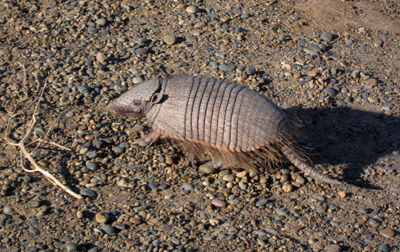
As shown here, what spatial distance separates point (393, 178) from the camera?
6.00 m

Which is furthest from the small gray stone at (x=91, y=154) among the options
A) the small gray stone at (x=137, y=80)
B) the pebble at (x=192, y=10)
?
the pebble at (x=192, y=10)

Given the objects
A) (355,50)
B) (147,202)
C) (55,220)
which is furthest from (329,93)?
(55,220)

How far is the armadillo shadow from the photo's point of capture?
6.23 metres

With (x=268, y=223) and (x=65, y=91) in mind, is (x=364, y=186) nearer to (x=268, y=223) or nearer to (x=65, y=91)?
(x=268, y=223)

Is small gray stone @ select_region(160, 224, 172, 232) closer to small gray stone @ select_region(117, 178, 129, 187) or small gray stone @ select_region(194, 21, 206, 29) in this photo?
small gray stone @ select_region(117, 178, 129, 187)

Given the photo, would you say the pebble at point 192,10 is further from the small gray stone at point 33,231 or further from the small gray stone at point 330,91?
the small gray stone at point 33,231

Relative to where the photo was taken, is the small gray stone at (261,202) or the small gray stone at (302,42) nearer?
the small gray stone at (261,202)

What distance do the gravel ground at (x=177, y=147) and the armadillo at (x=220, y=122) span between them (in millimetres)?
302

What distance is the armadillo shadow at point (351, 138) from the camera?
20.5ft

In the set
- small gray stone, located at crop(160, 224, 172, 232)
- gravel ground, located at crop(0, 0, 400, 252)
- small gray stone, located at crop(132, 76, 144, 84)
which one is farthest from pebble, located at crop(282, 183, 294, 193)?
small gray stone, located at crop(132, 76, 144, 84)

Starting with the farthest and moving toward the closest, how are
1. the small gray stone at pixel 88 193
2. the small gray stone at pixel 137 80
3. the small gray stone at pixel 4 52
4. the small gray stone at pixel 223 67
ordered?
the small gray stone at pixel 4 52
the small gray stone at pixel 223 67
the small gray stone at pixel 137 80
the small gray stone at pixel 88 193

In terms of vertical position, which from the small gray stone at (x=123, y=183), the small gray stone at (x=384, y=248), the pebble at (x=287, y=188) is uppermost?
the pebble at (x=287, y=188)

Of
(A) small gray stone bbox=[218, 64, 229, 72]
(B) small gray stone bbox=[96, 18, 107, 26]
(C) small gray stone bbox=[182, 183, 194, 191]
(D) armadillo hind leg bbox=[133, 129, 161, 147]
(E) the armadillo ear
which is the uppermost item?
(B) small gray stone bbox=[96, 18, 107, 26]

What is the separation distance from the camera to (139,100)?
623cm
